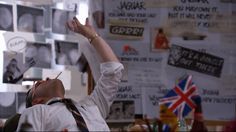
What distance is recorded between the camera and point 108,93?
2.11 m

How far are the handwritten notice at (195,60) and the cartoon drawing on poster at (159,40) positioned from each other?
48mm

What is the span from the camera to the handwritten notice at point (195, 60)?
258 centimetres

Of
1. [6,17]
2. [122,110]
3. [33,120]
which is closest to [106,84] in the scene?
[33,120]

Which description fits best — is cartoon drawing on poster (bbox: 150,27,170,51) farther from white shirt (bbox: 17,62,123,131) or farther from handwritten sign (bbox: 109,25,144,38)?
white shirt (bbox: 17,62,123,131)

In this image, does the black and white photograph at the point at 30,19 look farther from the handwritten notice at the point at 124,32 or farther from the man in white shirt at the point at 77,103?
the man in white shirt at the point at 77,103

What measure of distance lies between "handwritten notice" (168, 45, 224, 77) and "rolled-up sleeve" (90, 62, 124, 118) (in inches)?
22.7

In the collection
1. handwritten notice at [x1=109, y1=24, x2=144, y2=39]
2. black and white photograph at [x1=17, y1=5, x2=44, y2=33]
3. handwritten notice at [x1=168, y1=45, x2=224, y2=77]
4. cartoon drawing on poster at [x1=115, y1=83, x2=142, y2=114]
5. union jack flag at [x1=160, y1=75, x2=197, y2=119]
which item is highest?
black and white photograph at [x1=17, y1=5, x2=44, y2=33]

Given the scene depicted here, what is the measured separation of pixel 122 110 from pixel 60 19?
871 millimetres

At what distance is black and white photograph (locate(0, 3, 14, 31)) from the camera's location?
111 inches

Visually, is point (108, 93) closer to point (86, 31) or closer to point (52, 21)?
point (86, 31)

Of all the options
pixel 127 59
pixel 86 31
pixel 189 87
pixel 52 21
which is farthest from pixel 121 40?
pixel 189 87

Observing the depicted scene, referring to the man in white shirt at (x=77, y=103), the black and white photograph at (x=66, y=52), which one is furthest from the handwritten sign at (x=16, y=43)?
the man in white shirt at (x=77, y=103)

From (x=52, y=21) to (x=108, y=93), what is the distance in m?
1.10

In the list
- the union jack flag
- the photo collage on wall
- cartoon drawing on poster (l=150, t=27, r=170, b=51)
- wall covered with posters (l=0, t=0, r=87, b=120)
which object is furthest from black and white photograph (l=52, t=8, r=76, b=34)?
the union jack flag
